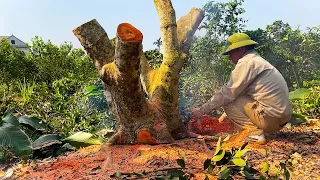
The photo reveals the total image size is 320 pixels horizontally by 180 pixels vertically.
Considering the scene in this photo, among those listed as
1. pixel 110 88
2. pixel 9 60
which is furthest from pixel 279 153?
pixel 9 60

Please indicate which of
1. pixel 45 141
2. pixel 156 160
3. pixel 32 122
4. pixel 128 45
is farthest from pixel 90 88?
pixel 156 160

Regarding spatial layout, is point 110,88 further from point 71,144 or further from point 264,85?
point 264,85

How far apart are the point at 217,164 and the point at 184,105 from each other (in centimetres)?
402

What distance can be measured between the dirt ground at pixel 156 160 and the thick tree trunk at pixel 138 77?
22cm

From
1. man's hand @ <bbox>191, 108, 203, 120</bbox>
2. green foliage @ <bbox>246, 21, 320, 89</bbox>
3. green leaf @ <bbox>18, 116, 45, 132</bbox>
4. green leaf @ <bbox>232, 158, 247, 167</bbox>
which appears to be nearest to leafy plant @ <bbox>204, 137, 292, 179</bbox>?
green leaf @ <bbox>232, 158, 247, 167</bbox>

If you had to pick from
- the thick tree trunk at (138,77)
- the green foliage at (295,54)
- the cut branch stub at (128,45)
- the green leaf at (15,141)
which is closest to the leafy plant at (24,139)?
the green leaf at (15,141)

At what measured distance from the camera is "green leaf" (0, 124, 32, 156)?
14.3 ft

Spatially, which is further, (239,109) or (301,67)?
(301,67)

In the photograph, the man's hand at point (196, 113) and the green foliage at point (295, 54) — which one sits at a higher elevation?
the green foliage at point (295, 54)

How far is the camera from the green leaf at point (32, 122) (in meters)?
5.46

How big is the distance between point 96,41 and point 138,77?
0.59 meters

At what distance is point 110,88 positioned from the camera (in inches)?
161

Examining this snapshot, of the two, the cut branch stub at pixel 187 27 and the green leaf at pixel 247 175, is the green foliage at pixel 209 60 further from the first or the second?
the green leaf at pixel 247 175

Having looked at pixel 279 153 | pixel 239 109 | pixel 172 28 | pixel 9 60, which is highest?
pixel 9 60
